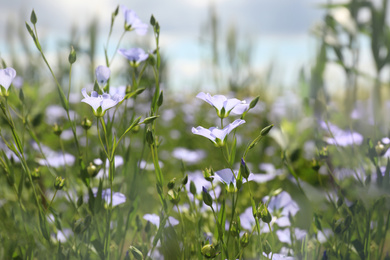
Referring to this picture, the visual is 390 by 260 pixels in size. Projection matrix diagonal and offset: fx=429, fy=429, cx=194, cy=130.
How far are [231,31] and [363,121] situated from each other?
229 cm

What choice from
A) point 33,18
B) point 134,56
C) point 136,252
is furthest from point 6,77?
point 136,252

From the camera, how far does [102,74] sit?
31.1 inches

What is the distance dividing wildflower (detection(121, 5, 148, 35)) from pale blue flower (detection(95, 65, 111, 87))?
153mm

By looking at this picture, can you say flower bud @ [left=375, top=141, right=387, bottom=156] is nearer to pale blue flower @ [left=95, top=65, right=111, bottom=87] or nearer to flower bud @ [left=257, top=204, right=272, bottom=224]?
flower bud @ [left=257, top=204, right=272, bottom=224]

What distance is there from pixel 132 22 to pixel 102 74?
0.17 metres

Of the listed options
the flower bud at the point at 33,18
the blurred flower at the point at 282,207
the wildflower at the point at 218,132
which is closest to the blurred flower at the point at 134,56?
the flower bud at the point at 33,18

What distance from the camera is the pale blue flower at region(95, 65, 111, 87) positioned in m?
0.78

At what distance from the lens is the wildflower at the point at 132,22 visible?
2.94ft

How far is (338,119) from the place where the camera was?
1.61m

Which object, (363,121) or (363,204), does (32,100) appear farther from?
(363,204)

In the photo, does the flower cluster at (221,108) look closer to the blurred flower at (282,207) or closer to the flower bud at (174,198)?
the flower bud at (174,198)

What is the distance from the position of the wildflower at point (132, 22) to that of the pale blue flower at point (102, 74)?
15 cm

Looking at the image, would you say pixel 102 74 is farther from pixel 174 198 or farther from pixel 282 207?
pixel 282 207

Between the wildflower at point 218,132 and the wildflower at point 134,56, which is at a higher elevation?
the wildflower at point 134,56
